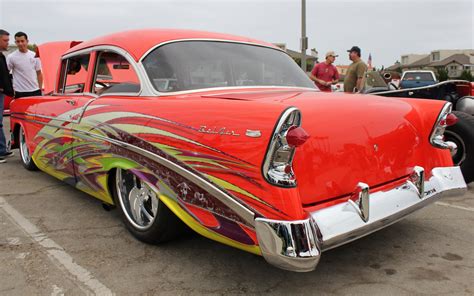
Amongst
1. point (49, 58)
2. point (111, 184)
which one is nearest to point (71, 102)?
point (111, 184)

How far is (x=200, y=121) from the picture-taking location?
2.27 m

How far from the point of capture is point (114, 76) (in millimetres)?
3686

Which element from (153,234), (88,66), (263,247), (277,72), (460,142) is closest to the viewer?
(263,247)

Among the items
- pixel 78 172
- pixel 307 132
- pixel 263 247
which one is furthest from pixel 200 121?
pixel 78 172

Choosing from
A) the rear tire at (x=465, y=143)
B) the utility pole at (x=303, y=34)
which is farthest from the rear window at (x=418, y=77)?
the rear tire at (x=465, y=143)

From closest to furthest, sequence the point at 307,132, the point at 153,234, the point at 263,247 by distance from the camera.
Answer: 1. the point at 263,247
2. the point at 307,132
3. the point at 153,234

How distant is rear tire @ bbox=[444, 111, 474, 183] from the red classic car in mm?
1434

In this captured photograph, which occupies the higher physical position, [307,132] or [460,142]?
[307,132]

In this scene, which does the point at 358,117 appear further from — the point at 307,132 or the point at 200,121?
the point at 200,121

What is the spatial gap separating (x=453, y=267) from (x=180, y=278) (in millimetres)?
1708

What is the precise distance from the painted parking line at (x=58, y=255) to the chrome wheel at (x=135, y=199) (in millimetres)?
504

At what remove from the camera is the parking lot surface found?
2.34 meters

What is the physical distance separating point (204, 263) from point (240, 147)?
39.4 inches

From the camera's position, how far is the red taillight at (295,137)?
77.4 inches
